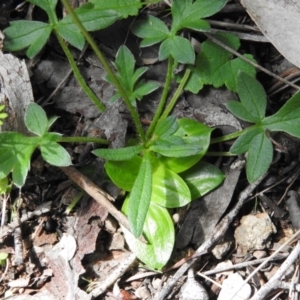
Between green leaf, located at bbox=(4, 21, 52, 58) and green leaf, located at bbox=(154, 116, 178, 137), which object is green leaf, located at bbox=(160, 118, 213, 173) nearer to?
green leaf, located at bbox=(154, 116, 178, 137)

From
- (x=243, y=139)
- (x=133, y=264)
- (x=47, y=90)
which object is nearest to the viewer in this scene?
(x=243, y=139)

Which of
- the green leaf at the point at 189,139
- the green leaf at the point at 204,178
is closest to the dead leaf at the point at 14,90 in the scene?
the green leaf at the point at 189,139

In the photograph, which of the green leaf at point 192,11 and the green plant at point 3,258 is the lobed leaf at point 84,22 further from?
the green plant at point 3,258

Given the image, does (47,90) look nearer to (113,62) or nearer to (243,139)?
(113,62)

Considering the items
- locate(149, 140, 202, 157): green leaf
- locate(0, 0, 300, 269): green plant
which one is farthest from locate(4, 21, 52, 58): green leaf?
locate(149, 140, 202, 157): green leaf

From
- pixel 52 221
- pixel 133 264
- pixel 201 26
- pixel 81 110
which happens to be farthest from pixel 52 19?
pixel 133 264

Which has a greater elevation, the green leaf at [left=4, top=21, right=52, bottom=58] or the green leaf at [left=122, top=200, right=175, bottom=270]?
the green leaf at [left=4, top=21, right=52, bottom=58]

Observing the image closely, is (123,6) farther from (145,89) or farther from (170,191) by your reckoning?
(170,191)
